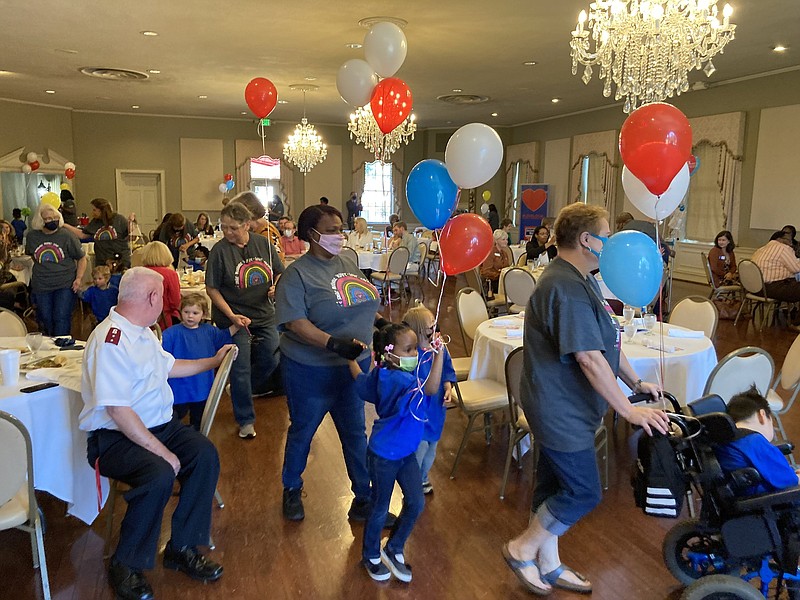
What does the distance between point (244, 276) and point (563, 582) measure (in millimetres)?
2549

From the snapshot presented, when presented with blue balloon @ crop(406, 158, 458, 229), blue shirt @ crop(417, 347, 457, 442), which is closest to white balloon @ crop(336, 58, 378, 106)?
blue balloon @ crop(406, 158, 458, 229)

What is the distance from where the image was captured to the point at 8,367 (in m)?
2.81

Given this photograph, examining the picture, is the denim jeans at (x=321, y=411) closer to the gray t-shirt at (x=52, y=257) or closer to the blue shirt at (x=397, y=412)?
the blue shirt at (x=397, y=412)

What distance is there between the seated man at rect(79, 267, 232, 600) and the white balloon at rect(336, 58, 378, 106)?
14.2 feet

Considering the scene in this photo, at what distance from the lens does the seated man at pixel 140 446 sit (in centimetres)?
240

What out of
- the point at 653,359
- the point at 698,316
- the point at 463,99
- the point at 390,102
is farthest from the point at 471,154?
the point at 463,99

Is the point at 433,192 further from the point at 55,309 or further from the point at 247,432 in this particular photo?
the point at 55,309

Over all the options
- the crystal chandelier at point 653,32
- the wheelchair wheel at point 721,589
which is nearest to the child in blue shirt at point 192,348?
the wheelchair wheel at point 721,589

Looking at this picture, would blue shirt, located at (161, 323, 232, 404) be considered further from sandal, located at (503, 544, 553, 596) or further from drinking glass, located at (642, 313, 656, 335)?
drinking glass, located at (642, 313, 656, 335)

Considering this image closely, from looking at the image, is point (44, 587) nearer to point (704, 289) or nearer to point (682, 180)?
point (682, 180)

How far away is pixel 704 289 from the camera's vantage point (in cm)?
1116

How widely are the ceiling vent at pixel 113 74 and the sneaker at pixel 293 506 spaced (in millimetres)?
8993

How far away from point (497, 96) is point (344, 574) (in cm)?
1103

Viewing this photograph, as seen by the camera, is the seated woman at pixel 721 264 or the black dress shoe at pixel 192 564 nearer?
the black dress shoe at pixel 192 564
